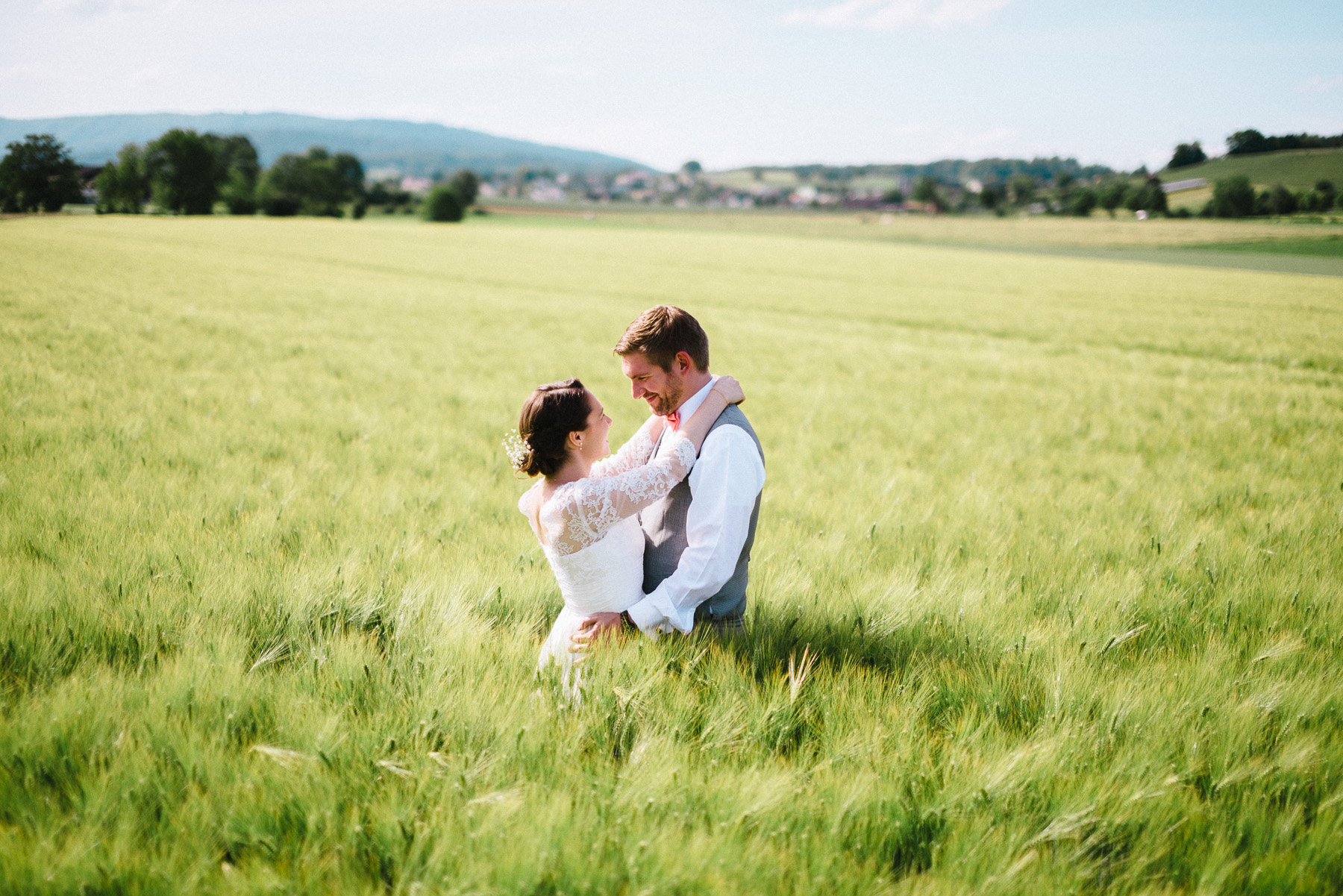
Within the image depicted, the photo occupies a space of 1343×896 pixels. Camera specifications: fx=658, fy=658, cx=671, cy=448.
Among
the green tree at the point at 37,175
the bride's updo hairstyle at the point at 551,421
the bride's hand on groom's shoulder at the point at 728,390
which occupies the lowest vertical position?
the bride's updo hairstyle at the point at 551,421

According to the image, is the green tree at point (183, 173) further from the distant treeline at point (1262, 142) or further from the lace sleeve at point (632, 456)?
the distant treeline at point (1262, 142)

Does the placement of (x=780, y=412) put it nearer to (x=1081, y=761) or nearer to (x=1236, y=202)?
(x=1081, y=761)

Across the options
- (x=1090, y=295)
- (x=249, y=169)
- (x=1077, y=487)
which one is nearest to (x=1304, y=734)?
(x=1077, y=487)

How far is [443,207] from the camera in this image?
87.4m

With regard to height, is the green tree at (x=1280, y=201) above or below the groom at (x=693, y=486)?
above

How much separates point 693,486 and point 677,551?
38 cm

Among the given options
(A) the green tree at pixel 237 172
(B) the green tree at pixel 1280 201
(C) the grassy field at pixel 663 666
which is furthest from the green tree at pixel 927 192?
(C) the grassy field at pixel 663 666

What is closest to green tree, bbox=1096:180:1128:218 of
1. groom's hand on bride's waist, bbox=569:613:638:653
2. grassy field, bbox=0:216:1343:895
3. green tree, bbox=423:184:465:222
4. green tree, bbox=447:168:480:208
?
green tree, bbox=423:184:465:222

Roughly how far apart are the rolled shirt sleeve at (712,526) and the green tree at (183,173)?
82414 mm

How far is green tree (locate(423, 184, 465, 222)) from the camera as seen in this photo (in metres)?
87.3

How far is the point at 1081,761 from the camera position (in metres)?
1.92

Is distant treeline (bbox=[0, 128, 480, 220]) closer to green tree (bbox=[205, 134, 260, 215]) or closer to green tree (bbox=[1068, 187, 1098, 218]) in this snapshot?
green tree (bbox=[205, 134, 260, 215])

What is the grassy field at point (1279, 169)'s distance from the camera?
275ft

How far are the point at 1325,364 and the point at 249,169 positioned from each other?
115 m
